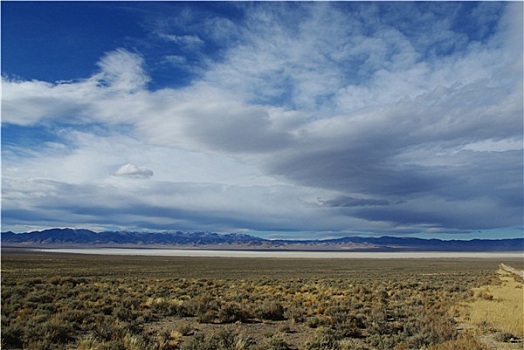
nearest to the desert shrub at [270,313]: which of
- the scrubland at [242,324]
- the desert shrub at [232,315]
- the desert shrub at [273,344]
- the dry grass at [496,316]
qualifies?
the scrubland at [242,324]

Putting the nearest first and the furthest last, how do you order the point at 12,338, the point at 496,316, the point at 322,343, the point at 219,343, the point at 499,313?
the point at 219,343, the point at 12,338, the point at 322,343, the point at 496,316, the point at 499,313

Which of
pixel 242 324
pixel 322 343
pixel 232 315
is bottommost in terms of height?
pixel 242 324

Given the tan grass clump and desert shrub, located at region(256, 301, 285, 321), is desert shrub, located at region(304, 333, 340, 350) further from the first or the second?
the tan grass clump

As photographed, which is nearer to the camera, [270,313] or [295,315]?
[295,315]

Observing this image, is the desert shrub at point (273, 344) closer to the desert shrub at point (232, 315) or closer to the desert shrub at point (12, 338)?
the desert shrub at point (232, 315)

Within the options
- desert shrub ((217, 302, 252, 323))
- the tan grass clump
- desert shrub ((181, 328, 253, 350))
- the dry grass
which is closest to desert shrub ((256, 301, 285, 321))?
desert shrub ((217, 302, 252, 323))

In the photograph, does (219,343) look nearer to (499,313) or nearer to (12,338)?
(12,338)

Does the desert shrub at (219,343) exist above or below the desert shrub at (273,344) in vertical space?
above

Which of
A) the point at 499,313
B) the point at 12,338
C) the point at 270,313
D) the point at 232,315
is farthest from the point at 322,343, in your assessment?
the point at 499,313

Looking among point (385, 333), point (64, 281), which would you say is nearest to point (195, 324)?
point (385, 333)

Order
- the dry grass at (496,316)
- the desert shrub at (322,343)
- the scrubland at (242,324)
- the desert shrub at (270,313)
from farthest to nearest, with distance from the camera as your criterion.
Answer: the desert shrub at (270,313)
the dry grass at (496,316)
the scrubland at (242,324)
the desert shrub at (322,343)

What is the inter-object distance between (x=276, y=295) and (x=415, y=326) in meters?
11.7

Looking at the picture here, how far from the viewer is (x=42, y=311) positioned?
55.9 ft

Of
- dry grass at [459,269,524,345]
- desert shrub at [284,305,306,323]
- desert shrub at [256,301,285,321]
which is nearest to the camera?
dry grass at [459,269,524,345]
